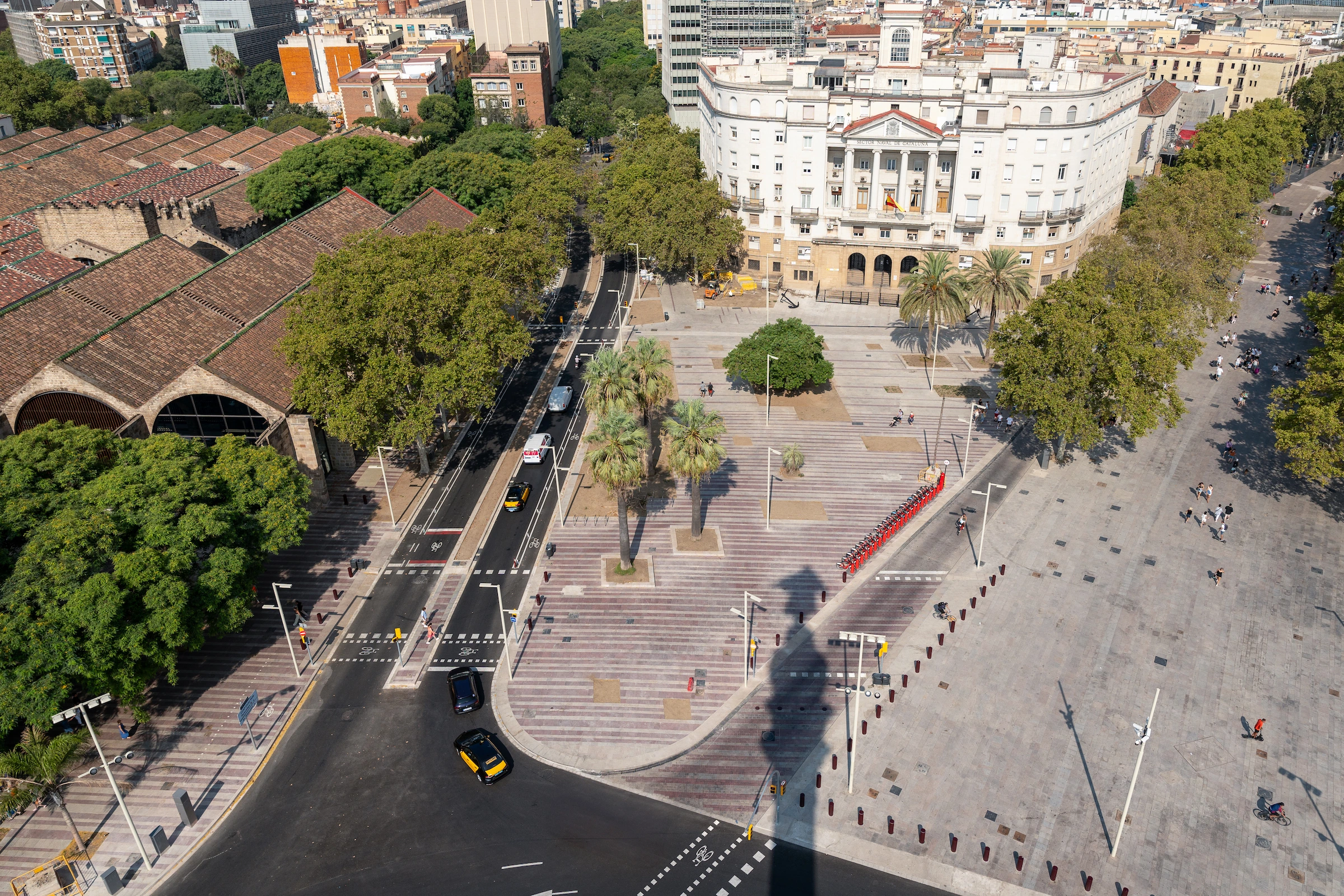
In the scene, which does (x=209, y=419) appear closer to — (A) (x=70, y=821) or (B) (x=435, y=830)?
(A) (x=70, y=821)

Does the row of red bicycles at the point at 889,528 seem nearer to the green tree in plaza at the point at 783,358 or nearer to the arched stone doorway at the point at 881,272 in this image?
the green tree in plaza at the point at 783,358

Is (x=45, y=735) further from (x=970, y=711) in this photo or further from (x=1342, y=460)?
(x=1342, y=460)

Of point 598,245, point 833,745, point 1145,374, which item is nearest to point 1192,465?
point 1145,374

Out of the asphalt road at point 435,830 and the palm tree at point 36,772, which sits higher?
the palm tree at point 36,772

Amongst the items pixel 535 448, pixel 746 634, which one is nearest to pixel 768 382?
pixel 535 448

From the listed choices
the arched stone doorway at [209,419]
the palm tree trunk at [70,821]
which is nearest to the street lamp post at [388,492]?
the arched stone doorway at [209,419]

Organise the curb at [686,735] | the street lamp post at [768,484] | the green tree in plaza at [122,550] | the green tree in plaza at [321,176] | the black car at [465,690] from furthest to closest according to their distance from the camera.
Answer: the green tree in plaza at [321,176]
the street lamp post at [768,484]
the black car at [465,690]
the curb at [686,735]
the green tree in plaza at [122,550]

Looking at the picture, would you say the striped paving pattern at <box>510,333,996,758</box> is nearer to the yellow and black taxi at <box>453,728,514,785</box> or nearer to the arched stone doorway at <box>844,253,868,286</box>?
the yellow and black taxi at <box>453,728,514,785</box>
